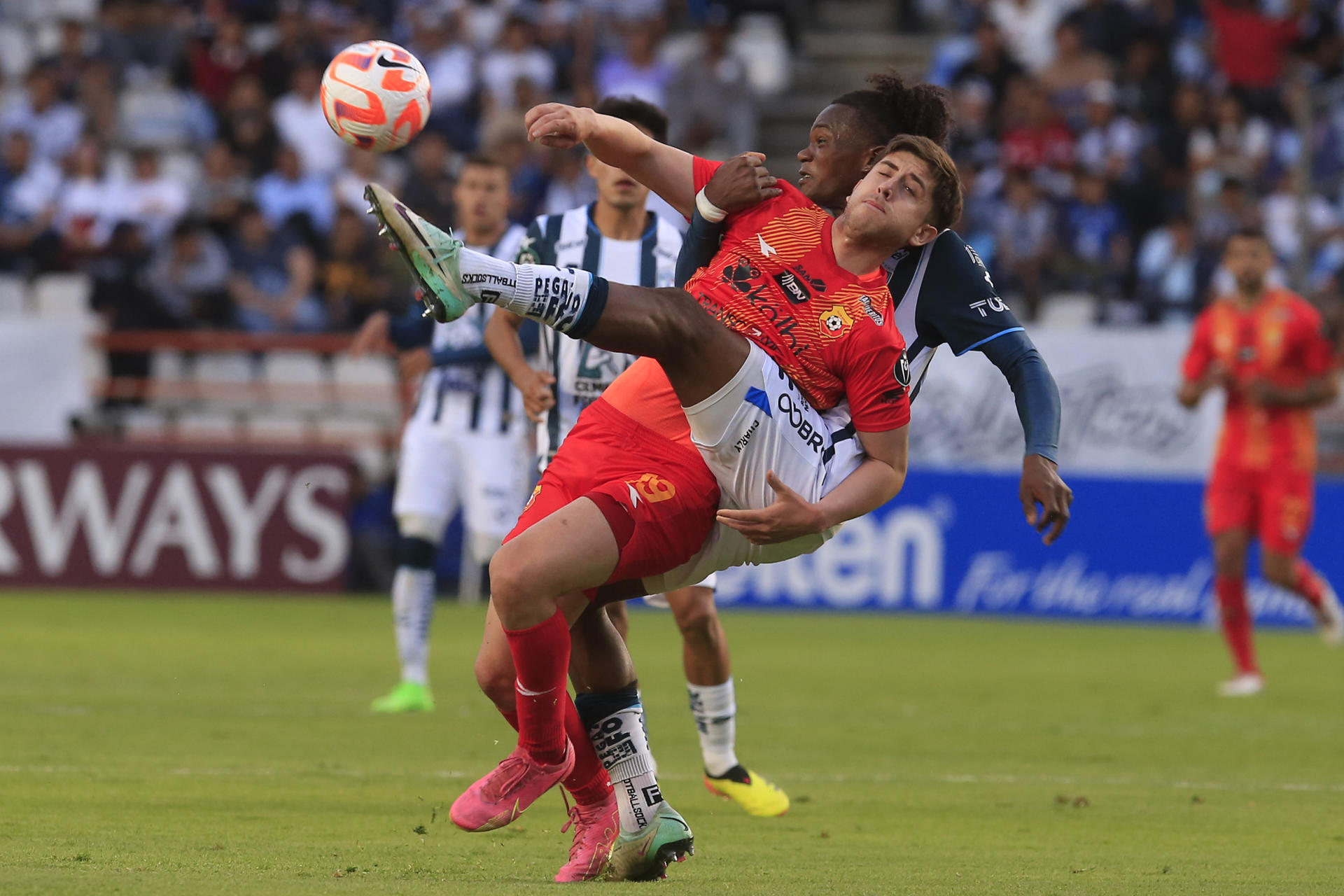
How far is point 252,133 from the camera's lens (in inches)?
806

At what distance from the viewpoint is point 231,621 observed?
14852mm

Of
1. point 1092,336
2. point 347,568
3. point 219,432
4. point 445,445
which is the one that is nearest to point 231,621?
point 347,568

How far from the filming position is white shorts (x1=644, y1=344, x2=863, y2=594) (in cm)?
518

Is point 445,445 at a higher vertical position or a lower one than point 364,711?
higher

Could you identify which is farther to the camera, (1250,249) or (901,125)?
(1250,249)

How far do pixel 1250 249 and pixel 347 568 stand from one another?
28.5 feet

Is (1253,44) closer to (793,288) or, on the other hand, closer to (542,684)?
(793,288)

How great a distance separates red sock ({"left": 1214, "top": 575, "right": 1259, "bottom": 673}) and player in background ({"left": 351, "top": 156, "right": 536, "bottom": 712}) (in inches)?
190

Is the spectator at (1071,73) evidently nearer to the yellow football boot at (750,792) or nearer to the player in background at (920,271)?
the yellow football boot at (750,792)

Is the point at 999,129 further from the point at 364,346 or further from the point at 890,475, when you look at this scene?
the point at 890,475

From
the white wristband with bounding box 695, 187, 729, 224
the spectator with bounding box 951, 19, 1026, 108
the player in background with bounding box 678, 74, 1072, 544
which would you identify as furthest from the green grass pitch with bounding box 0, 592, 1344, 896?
the spectator with bounding box 951, 19, 1026, 108

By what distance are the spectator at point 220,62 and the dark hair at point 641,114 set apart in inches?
573

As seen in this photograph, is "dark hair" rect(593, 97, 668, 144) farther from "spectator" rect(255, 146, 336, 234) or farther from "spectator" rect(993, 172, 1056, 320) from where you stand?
"spectator" rect(255, 146, 336, 234)

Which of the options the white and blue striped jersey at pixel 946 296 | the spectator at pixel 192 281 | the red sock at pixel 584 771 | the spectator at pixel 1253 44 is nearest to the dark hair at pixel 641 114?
the white and blue striped jersey at pixel 946 296
